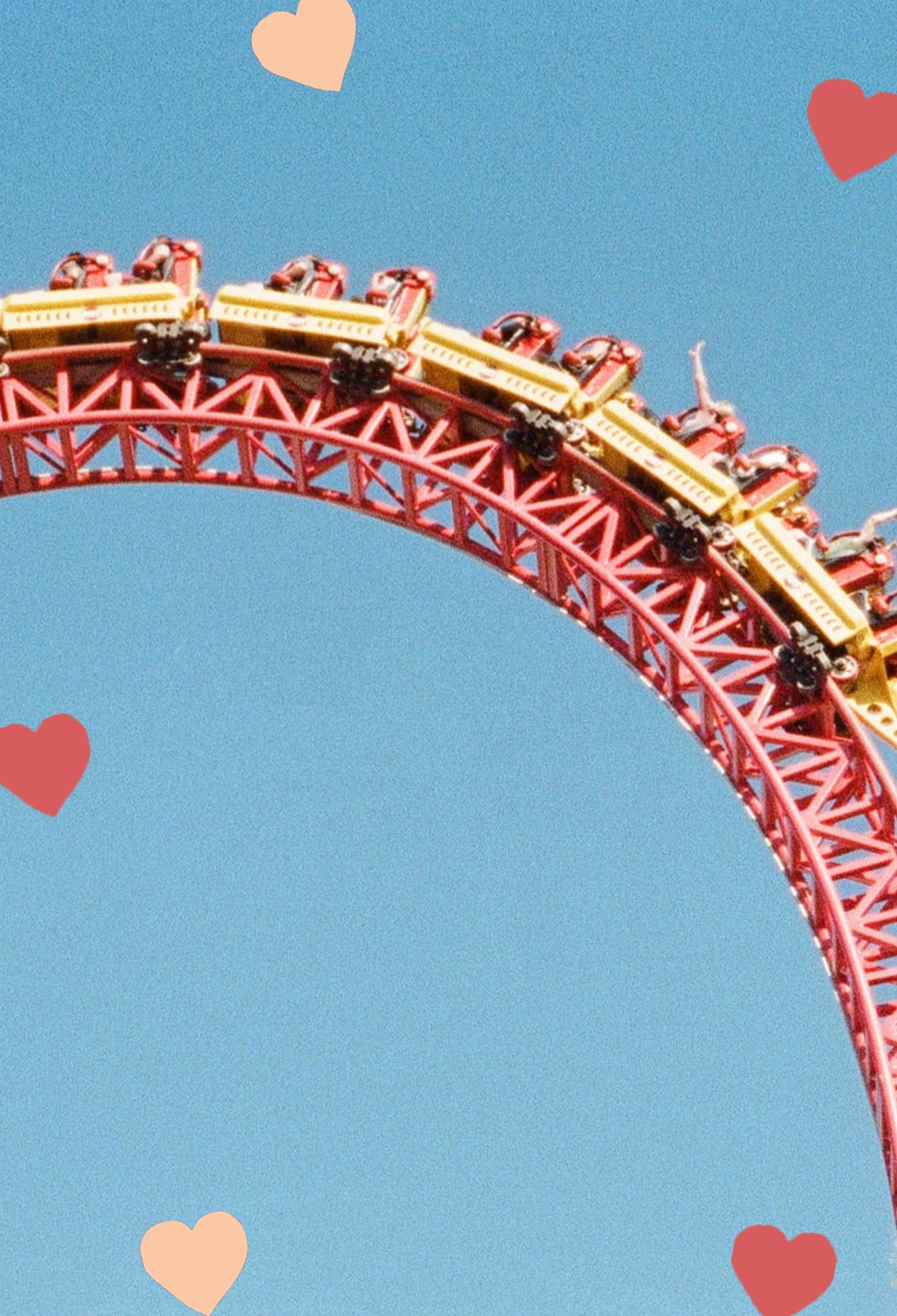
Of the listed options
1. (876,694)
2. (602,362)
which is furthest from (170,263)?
(876,694)

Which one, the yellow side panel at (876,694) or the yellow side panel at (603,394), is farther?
the yellow side panel at (603,394)

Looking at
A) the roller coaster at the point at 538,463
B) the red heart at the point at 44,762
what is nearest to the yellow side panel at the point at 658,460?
the roller coaster at the point at 538,463

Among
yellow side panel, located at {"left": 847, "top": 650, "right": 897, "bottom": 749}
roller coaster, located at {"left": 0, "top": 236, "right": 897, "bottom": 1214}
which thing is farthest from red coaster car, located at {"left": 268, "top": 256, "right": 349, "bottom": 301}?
yellow side panel, located at {"left": 847, "top": 650, "right": 897, "bottom": 749}

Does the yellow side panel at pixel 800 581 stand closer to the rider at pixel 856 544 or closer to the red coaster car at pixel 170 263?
the rider at pixel 856 544

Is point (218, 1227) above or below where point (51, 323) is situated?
below

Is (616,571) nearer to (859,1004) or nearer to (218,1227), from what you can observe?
(859,1004)

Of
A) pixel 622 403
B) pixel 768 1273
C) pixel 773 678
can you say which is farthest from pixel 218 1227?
pixel 622 403
